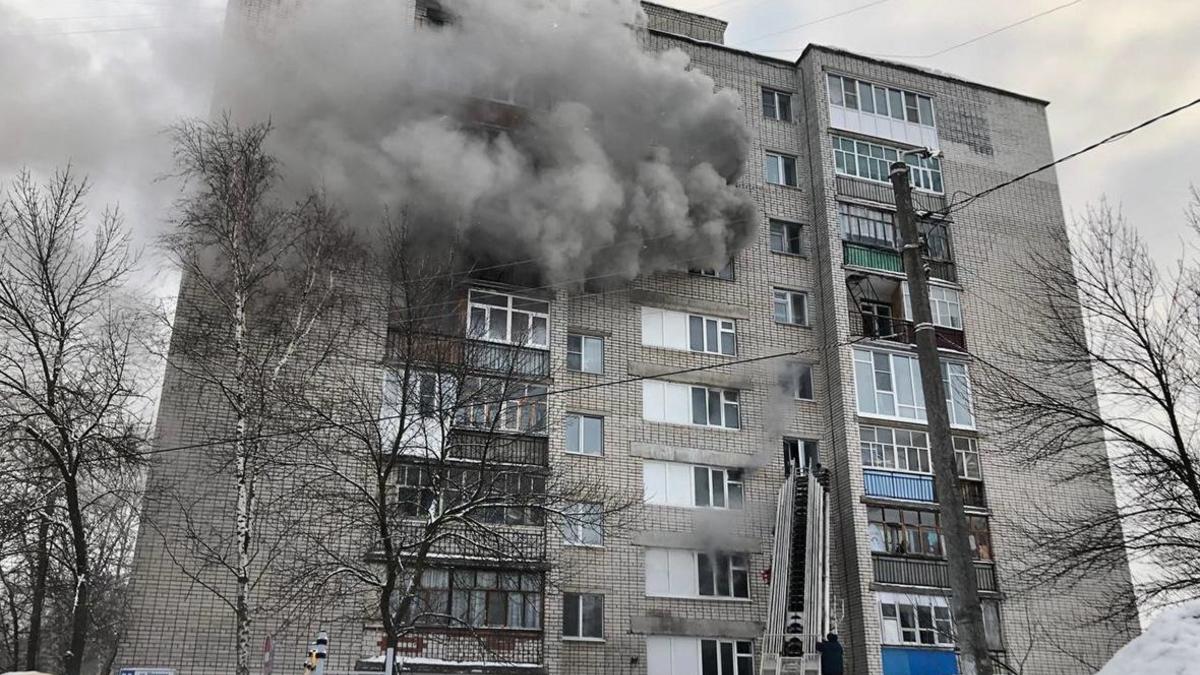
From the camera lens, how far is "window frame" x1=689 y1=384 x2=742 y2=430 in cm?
2502

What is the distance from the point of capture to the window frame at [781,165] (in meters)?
28.6

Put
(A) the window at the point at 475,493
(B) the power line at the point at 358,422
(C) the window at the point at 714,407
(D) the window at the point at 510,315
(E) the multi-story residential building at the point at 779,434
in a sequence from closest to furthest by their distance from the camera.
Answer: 1. (B) the power line at the point at 358,422
2. (A) the window at the point at 475,493
3. (E) the multi-story residential building at the point at 779,434
4. (D) the window at the point at 510,315
5. (C) the window at the point at 714,407

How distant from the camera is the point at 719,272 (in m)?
26.7

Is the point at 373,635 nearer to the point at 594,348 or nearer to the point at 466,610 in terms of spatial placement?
the point at 466,610

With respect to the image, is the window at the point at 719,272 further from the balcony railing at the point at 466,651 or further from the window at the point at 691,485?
the balcony railing at the point at 466,651

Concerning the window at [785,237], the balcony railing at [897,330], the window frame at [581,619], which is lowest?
the window frame at [581,619]

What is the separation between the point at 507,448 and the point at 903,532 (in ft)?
33.9

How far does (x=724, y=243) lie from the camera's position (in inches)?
1029

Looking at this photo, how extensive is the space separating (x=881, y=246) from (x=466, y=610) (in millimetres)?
15595

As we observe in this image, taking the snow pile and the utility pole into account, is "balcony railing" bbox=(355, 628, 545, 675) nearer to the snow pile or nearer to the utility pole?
the utility pole

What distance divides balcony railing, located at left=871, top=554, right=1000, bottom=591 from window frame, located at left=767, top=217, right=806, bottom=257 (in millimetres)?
8891

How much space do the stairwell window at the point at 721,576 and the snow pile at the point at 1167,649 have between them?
16101 millimetres

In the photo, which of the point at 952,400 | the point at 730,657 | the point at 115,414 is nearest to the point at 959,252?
the point at 952,400

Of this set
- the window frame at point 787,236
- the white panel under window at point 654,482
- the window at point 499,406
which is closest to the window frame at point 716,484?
the white panel under window at point 654,482
